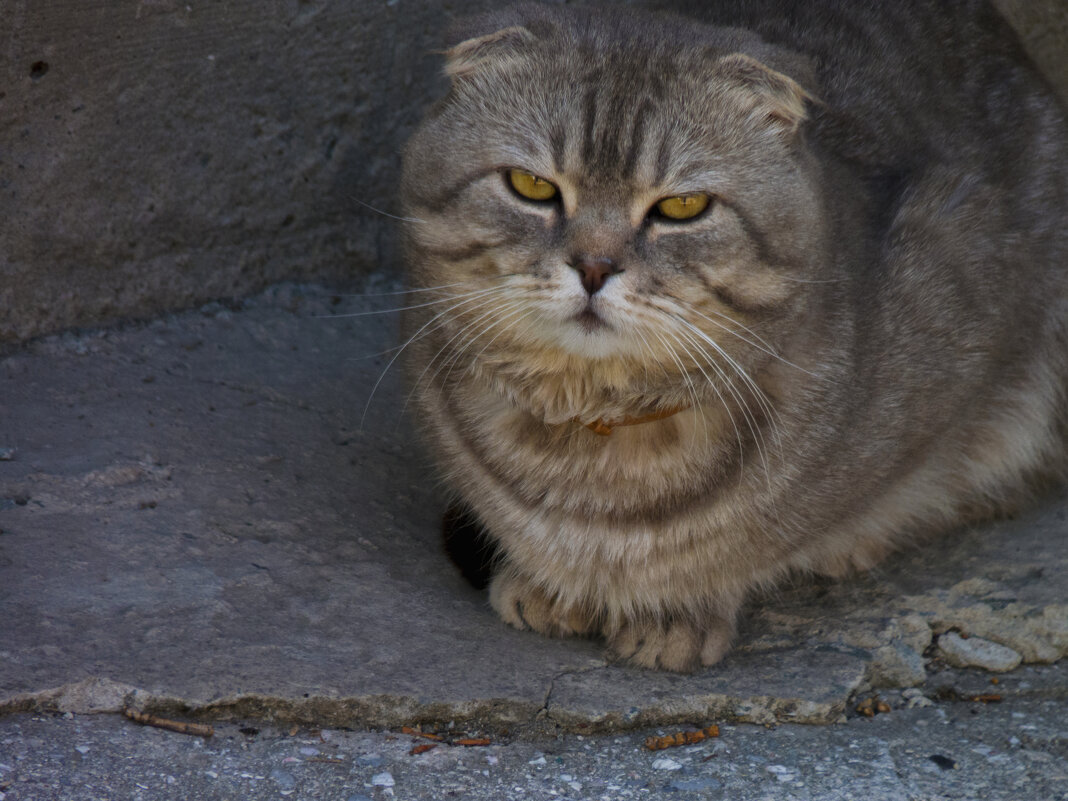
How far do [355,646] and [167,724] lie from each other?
0.43m

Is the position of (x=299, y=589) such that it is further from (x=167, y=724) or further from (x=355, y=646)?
(x=167, y=724)

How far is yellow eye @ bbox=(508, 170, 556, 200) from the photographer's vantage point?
2.29 metres

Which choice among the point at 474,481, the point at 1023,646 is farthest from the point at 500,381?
the point at 1023,646

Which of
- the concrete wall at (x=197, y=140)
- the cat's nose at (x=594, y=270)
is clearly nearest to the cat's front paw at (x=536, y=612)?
the cat's nose at (x=594, y=270)

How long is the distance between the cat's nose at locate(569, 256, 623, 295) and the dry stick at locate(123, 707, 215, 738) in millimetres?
1079

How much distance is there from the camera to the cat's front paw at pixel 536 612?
2.76 meters

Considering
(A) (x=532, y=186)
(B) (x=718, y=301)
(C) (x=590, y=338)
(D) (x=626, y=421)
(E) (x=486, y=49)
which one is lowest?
(D) (x=626, y=421)

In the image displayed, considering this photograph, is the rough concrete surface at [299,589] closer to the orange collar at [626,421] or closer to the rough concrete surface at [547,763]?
the rough concrete surface at [547,763]

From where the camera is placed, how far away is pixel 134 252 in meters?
Answer: 3.48

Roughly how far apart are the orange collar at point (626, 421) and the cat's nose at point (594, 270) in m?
0.37

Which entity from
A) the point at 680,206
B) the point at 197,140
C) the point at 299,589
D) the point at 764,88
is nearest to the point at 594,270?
the point at 680,206

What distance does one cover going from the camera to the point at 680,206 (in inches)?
89.0

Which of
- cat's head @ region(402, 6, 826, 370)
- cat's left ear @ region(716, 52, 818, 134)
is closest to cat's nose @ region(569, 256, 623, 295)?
cat's head @ region(402, 6, 826, 370)

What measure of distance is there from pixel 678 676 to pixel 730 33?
1.40 m
